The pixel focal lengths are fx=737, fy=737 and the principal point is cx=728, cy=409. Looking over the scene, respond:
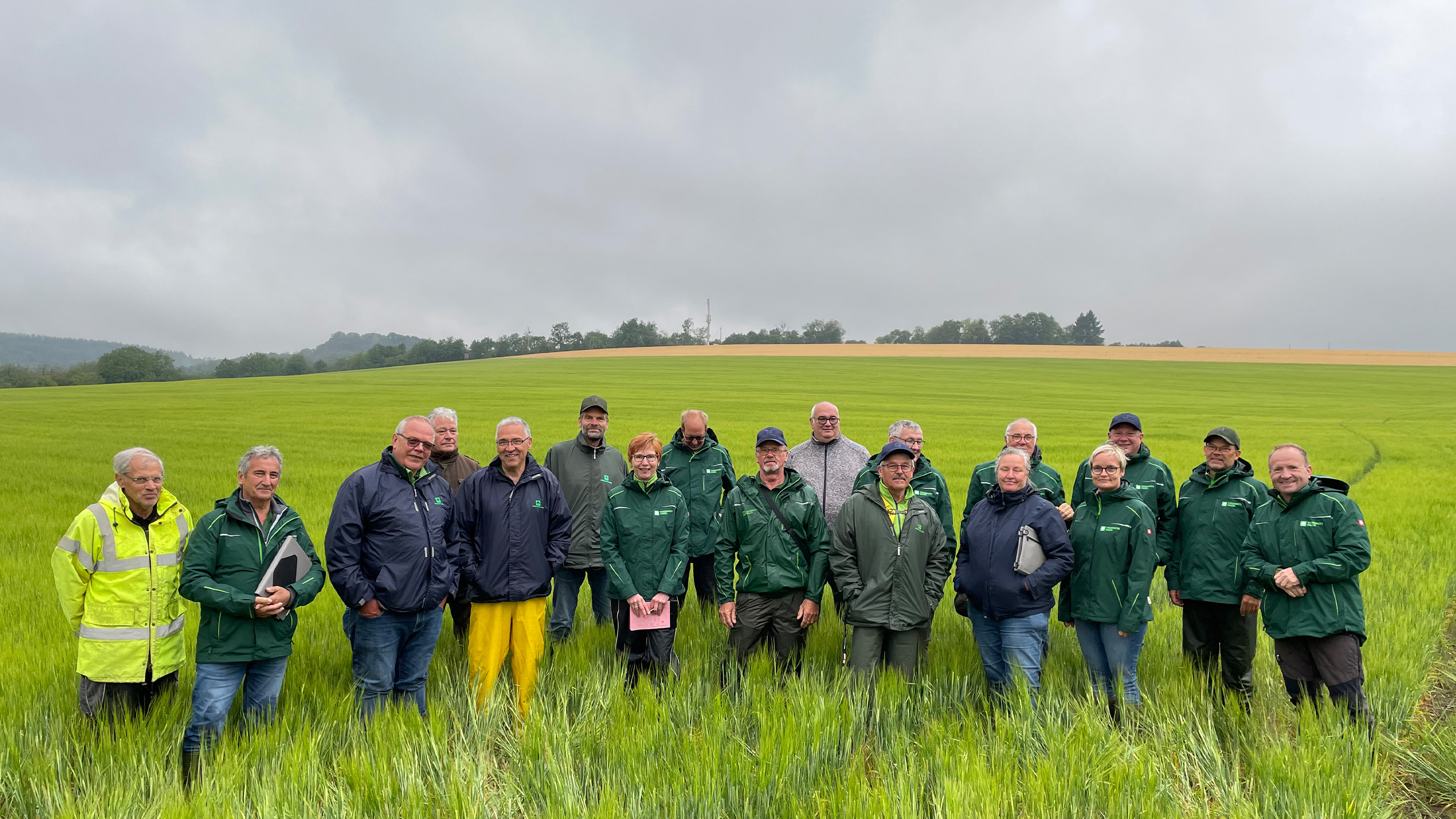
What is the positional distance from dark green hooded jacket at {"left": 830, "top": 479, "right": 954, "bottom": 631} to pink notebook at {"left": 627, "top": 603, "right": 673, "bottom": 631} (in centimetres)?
132

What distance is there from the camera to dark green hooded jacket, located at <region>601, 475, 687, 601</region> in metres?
5.72

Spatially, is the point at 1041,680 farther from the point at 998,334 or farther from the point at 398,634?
the point at 998,334

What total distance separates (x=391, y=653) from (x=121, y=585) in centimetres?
159

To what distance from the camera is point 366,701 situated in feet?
16.2

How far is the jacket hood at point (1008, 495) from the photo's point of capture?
526 centimetres

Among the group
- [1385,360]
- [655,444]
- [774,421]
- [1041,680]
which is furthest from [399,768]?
[1385,360]

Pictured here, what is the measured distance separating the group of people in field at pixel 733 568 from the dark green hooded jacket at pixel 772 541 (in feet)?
0.06

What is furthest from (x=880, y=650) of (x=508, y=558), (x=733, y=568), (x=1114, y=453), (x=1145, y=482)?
(x=508, y=558)

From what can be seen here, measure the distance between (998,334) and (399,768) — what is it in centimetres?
11182

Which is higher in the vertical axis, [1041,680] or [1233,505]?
[1233,505]

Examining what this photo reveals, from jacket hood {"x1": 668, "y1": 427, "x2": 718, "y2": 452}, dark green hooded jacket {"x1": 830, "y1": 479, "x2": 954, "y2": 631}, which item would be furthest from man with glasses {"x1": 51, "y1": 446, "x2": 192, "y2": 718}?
dark green hooded jacket {"x1": 830, "y1": 479, "x2": 954, "y2": 631}

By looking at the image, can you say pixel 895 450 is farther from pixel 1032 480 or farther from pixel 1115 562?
pixel 1032 480

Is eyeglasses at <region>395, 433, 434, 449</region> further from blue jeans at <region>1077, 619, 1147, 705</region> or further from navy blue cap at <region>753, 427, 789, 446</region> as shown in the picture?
blue jeans at <region>1077, 619, 1147, 705</region>

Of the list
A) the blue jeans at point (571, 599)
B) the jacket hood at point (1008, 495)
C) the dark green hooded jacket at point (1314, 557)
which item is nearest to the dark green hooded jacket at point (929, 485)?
the jacket hood at point (1008, 495)
